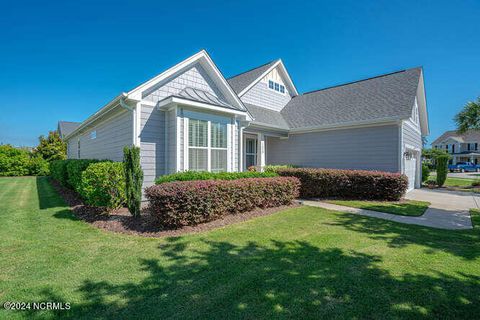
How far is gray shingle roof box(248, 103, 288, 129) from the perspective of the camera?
14.1 m

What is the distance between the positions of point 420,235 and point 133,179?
7.60m

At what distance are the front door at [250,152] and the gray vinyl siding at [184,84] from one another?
4934 mm

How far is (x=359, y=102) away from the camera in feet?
47.0

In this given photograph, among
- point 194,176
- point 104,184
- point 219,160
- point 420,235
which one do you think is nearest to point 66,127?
point 219,160

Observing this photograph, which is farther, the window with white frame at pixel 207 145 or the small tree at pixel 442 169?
the small tree at pixel 442 169

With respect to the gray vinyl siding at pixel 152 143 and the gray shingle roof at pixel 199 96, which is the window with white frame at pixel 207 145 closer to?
the gray shingle roof at pixel 199 96

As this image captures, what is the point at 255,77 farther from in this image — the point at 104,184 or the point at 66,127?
the point at 66,127

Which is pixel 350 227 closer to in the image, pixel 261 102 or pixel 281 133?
pixel 281 133

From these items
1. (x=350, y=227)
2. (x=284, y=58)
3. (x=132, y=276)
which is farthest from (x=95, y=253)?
(x=284, y=58)

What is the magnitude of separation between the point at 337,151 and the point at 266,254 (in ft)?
35.7

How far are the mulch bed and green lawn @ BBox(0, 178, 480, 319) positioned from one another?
1.26 feet

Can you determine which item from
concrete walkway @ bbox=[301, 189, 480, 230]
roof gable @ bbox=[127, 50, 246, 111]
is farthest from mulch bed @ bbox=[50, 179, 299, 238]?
roof gable @ bbox=[127, 50, 246, 111]

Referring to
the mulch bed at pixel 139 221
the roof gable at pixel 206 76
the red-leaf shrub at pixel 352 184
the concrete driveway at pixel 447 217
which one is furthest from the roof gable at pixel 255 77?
the concrete driveway at pixel 447 217

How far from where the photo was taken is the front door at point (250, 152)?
49.9 feet
